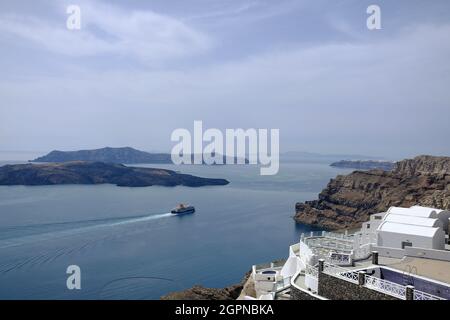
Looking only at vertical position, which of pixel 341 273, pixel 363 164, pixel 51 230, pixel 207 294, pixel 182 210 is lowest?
pixel 182 210

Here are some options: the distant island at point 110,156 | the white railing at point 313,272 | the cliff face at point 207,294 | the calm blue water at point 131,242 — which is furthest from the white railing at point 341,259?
the distant island at point 110,156

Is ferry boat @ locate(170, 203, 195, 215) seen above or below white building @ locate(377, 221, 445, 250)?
below

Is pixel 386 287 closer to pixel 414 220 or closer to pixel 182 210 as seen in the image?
pixel 414 220

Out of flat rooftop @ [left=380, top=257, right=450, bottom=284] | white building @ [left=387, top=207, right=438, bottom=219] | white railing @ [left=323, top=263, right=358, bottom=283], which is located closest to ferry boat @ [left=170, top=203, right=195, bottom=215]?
white building @ [left=387, top=207, right=438, bottom=219]

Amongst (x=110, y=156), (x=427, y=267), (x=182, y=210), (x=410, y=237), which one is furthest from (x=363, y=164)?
(x=427, y=267)

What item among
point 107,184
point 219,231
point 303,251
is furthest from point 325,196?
point 107,184

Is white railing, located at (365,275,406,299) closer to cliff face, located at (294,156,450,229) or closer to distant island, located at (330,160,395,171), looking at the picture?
cliff face, located at (294,156,450,229)

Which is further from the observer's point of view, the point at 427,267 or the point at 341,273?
the point at 427,267
